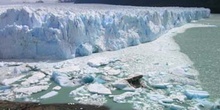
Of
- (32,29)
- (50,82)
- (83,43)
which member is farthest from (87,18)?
Result: (50,82)

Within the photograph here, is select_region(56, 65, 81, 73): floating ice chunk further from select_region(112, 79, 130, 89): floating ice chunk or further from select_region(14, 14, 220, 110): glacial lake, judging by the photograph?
select_region(112, 79, 130, 89): floating ice chunk

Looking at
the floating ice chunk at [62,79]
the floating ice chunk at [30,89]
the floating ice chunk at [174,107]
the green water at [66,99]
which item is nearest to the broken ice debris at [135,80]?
the green water at [66,99]

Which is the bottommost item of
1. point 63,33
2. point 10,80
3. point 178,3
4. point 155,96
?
point 10,80

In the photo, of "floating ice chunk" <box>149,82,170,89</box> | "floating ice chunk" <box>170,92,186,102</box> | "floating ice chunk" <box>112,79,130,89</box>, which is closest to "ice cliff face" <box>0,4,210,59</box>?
"floating ice chunk" <box>112,79,130,89</box>

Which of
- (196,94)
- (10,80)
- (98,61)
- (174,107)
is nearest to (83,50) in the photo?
(98,61)

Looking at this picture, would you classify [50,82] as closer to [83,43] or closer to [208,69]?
[83,43]

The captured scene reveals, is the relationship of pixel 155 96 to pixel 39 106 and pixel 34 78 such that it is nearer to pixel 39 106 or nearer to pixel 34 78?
pixel 39 106
